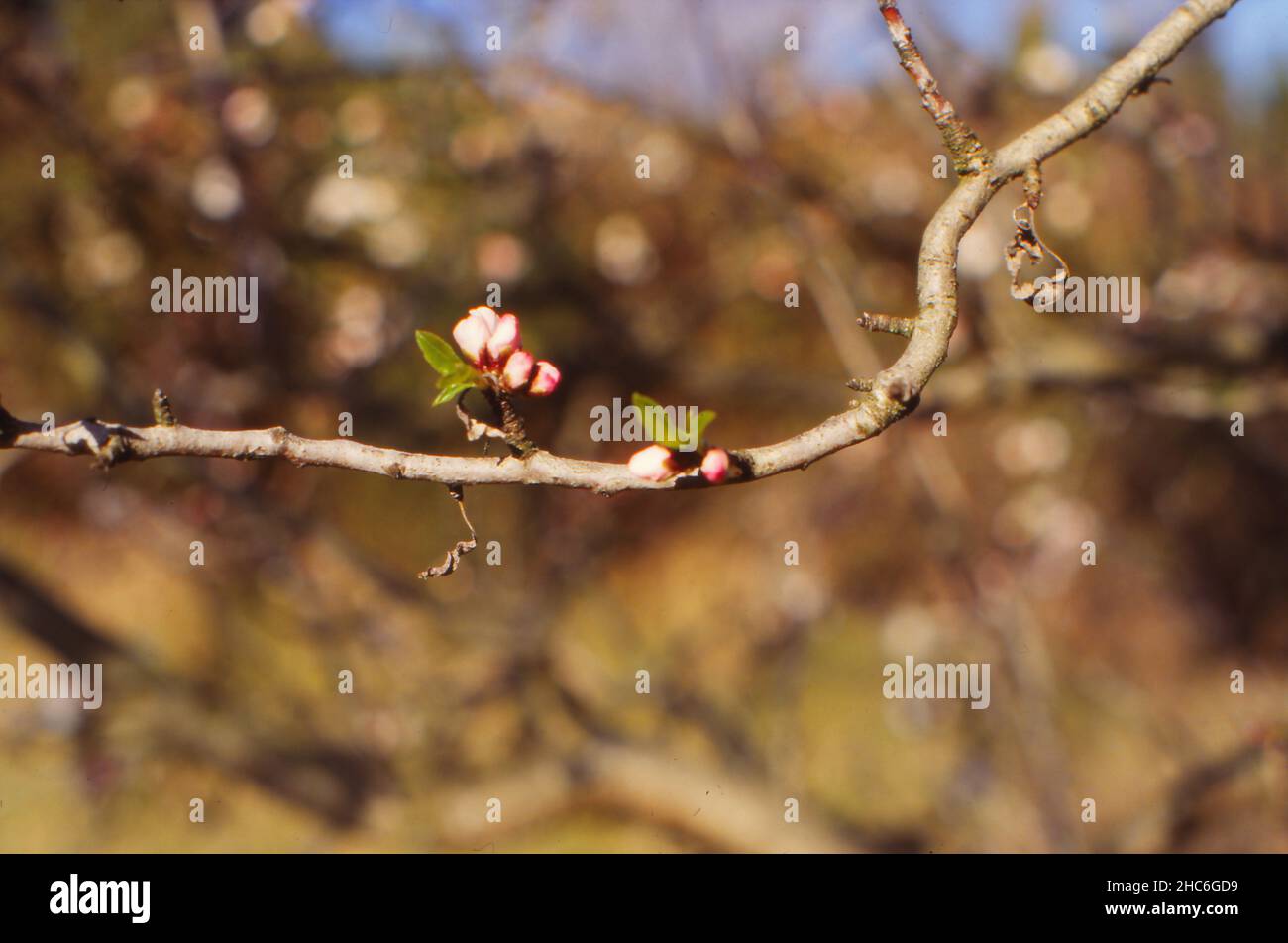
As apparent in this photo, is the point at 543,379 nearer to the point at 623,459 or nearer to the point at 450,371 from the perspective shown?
the point at 450,371

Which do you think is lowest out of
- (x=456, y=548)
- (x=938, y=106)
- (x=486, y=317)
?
(x=456, y=548)

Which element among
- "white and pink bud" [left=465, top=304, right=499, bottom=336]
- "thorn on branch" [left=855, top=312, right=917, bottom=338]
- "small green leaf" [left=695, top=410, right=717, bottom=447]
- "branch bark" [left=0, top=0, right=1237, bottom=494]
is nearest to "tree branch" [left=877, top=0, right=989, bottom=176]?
"branch bark" [left=0, top=0, right=1237, bottom=494]

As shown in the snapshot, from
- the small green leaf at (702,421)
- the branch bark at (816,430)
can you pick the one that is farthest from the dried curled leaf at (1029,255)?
the small green leaf at (702,421)

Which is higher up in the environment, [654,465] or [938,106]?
[938,106]

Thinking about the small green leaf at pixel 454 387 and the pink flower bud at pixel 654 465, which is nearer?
the pink flower bud at pixel 654 465

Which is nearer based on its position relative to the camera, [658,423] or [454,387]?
[658,423]

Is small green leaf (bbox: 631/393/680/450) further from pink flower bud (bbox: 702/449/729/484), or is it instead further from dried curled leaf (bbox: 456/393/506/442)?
dried curled leaf (bbox: 456/393/506/442)

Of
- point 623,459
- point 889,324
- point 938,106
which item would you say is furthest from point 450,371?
point 623,459

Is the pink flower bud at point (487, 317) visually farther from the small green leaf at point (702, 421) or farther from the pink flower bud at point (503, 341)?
the small green leaf at point (702, 421)
